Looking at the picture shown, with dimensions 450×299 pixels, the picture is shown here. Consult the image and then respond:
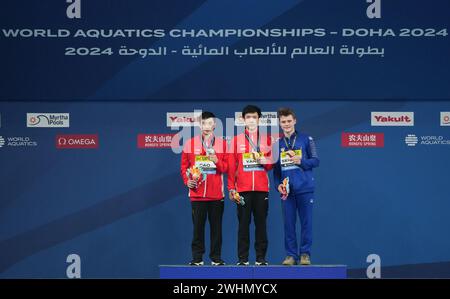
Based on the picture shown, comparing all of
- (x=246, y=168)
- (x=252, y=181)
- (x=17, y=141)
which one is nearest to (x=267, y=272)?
(x=252, y=181)

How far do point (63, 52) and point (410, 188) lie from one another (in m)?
4.30

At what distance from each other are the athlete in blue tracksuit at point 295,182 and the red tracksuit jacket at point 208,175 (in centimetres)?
56

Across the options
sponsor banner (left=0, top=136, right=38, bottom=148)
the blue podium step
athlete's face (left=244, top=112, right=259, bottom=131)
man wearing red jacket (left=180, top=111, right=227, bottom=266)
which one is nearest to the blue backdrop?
sponsor banner (left=0, top=136, right=38, bottom=148)

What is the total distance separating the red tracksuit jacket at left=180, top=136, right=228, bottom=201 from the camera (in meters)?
9.23

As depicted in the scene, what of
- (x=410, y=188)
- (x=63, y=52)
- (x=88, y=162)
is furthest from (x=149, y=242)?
(x=410, y=188)

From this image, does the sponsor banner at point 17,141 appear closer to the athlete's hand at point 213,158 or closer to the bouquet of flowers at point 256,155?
the athlete's hand at point 213,158

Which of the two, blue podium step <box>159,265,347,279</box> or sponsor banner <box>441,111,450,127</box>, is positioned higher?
sponsor banner <box>441,111,450,127</box>

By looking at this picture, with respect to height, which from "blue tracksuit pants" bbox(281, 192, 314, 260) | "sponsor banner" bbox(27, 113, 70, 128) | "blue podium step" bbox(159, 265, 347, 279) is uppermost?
"sponsor banner" bbox(27, 113, 70, 128)

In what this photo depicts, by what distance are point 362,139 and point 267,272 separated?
271 centimetres

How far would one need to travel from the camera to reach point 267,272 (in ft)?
28.9

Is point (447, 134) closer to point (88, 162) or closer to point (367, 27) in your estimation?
point (367, 27)

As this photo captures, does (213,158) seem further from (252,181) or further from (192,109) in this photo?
(192,109)

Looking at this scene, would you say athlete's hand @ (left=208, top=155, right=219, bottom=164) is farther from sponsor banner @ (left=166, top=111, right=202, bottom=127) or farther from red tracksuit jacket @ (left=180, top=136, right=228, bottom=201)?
sponsor banner @ (left=166, top=111, right=202, bottom=127)

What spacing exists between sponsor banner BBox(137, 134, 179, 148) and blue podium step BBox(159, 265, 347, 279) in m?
2.41
